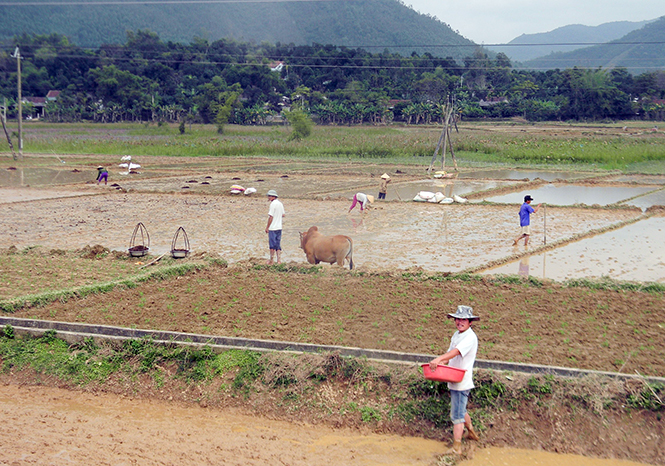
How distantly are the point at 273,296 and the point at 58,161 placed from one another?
104 feet

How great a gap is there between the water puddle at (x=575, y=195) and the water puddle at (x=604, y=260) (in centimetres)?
586

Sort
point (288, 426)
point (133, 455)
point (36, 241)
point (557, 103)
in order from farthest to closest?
1. point (557, 103)
2. point (36, 241)
3. point (288, 426)
4. point (133, 455)

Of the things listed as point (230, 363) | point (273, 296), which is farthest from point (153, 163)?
point (230, 363)

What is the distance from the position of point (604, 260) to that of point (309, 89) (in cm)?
7728

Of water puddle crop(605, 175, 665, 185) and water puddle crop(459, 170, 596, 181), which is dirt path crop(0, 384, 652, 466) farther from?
water puddle crop(605, 175, 665, 185)

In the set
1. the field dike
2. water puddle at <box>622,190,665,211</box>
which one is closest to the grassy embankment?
water puddle at <box>622,190,665,211</box>

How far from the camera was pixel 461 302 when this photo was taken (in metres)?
9.07

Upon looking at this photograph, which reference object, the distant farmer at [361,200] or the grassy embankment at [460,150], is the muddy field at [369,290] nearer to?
the distant farmer at [361,200]

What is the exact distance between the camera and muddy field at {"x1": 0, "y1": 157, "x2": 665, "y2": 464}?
757 centimetres

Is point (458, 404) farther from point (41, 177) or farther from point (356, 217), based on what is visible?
point (41, 177)

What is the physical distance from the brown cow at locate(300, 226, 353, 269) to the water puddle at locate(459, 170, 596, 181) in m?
18.8

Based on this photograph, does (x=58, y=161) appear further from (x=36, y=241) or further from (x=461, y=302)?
(x=461, y=302)

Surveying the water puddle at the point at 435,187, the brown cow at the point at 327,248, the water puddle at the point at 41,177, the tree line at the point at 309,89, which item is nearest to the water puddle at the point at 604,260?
the brown cow at the point at 327,248

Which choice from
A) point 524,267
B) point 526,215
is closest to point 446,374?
point 524,267
